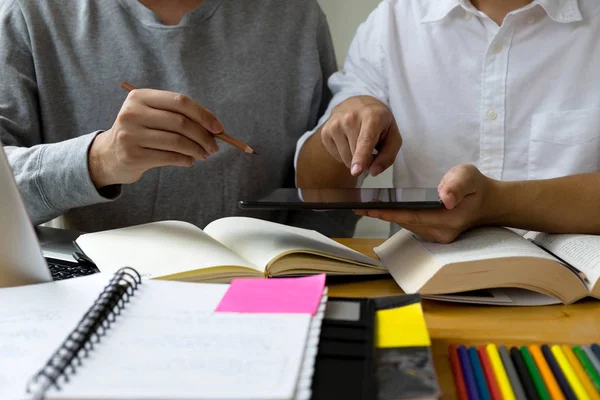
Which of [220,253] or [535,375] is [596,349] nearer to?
[535,375]

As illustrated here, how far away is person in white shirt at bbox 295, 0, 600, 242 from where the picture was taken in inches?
42.0

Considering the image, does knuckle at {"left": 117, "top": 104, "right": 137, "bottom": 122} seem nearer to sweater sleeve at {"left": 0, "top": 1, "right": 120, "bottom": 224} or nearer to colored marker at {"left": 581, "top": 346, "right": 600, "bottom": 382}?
sweater sleeve at {"left": 0, "top": 1, "right": 120, "bottom": 224}

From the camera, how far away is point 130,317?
0.49m

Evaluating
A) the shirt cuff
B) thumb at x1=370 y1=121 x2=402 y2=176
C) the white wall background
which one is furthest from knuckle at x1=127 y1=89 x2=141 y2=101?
the white wall background

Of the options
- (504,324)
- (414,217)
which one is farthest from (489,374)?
(414,217)

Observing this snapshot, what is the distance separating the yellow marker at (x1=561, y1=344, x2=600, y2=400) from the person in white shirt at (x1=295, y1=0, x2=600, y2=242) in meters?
0.45

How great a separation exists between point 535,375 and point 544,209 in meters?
0.38

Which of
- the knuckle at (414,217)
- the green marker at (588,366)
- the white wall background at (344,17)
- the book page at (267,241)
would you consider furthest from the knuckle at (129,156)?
the white wall background at (344,17)

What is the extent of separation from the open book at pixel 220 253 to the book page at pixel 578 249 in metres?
0.21

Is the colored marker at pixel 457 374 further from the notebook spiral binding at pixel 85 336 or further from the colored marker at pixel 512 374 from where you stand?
the notebook spiral binding at pixel 85 336

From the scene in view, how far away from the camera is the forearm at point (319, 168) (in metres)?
1.08

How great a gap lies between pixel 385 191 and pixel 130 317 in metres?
0.43

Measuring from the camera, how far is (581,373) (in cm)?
46

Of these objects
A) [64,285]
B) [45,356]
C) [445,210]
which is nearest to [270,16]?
[445,210]
